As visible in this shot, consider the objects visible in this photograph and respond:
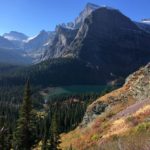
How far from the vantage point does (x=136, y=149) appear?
1007 cm

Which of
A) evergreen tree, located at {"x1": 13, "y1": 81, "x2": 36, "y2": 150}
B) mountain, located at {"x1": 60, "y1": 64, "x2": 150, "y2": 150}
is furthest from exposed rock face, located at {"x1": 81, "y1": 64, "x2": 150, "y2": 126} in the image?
evergreen tree, located at {"x1": 13, "y1": 81, "x2": 36, "y2": 150}

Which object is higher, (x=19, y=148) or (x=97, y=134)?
(x=97, y=134)

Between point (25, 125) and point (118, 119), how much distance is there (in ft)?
55.0

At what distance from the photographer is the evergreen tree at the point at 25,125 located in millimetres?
52156

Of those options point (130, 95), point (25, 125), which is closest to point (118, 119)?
point (25, 125)

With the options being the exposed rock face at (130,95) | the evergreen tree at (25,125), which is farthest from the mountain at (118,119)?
the evergreen tree at (25,125)

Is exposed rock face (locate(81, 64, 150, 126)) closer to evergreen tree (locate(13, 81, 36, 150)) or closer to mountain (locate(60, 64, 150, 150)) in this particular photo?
mountain (locate(60, 64, 150, 150))

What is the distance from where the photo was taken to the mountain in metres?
30.9

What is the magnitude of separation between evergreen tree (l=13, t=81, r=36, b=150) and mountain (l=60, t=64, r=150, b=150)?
5998mm

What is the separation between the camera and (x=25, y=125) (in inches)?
2071

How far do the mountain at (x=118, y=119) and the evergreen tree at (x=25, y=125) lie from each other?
6.00 meters

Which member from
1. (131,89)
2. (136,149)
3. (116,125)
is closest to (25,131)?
(116,125)

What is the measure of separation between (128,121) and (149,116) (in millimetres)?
2994

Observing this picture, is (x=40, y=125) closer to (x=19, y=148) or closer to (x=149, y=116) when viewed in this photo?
(x=19, y=148)
